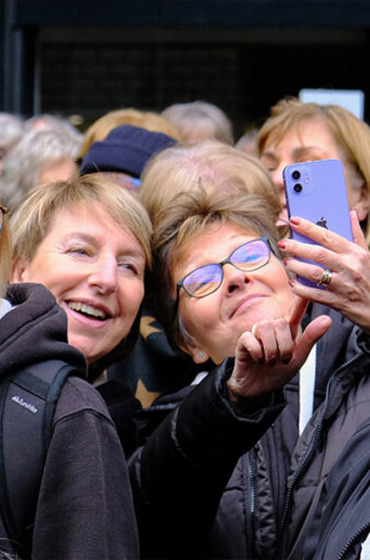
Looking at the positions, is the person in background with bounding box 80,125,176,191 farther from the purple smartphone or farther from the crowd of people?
the purple smartphone

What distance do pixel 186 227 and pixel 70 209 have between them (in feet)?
1.04

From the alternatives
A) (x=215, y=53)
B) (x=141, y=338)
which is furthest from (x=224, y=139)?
(x=215, y=53)

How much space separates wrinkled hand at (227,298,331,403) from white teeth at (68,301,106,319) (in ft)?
2.01

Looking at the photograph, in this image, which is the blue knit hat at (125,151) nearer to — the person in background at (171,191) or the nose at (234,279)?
the person in background at (171,191)

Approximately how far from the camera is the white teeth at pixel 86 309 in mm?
2916

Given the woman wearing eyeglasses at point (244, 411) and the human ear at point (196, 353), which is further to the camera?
the human ear at point (196, 353)

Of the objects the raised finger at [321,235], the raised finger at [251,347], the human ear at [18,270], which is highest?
the raised finger at [321,235]

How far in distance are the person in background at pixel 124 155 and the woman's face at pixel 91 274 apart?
97cm

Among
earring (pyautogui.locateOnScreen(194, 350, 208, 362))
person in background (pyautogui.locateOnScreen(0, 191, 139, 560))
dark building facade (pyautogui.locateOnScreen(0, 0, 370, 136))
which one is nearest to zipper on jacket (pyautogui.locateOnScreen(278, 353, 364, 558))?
person in background (pyautogui.locateOnScreen(0, 191, 139, 560))

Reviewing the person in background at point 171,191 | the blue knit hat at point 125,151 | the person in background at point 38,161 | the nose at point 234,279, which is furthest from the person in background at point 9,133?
the nose at point 234,279

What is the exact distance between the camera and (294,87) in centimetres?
723

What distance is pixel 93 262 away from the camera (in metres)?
2.94

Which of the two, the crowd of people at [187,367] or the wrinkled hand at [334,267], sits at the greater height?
the wrinkled hand at [334,267]

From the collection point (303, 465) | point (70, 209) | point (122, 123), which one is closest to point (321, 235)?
point (303, 465)
